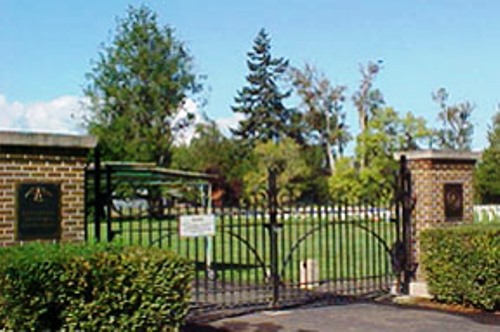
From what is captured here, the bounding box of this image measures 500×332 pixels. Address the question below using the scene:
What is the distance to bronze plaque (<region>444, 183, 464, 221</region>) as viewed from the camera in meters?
11.6

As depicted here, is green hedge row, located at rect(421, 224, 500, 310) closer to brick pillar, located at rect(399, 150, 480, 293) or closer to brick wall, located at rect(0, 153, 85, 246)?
brick pillar, located at rect(399, 150, 480, 293)

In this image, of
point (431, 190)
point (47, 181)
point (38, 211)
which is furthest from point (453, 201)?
point (38, 211)

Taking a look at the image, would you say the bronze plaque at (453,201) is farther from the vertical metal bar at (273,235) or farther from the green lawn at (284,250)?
the vertical metal bar at (273,235)

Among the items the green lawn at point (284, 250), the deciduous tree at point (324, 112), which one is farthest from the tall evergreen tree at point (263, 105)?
the green lawn at point (284, 250)

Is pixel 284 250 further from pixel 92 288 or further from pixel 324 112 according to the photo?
pixel 324 112

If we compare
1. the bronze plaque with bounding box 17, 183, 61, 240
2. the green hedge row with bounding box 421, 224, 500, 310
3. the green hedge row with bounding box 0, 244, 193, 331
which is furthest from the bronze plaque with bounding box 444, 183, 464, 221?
the bronze plaque with bounding box 17, 183, 61, 240

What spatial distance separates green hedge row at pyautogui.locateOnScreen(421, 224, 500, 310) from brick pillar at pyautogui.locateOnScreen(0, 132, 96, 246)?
5.78 metres

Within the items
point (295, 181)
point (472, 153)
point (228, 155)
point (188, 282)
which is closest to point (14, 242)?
point (188, 282)

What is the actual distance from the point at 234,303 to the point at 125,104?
45.6m

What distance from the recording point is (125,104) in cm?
5488

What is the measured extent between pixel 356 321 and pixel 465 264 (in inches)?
Answer: 85.4

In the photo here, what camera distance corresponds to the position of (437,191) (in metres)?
11.6

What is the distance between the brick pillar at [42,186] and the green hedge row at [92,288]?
49 cm

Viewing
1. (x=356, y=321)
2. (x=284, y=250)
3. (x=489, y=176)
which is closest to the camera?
(x=356, y=321)
